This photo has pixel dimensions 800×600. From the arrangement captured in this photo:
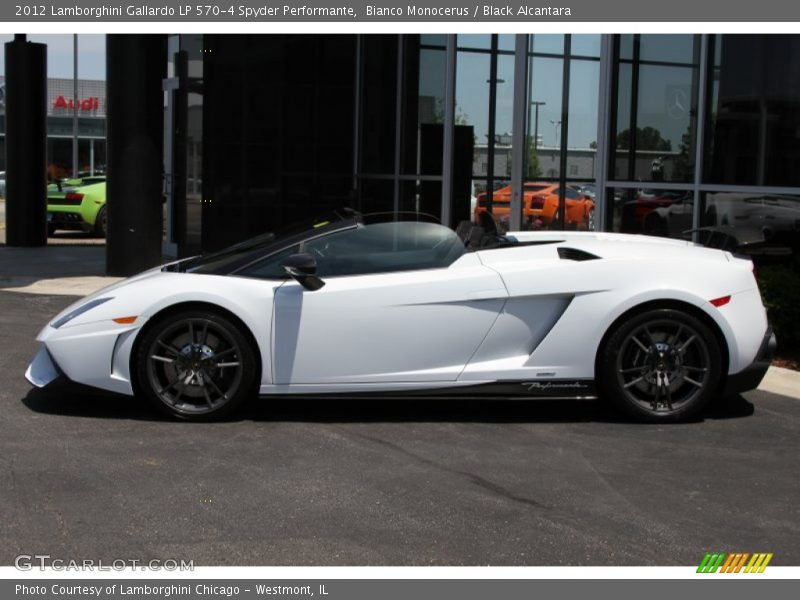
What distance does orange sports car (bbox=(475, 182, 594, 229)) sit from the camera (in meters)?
12.1

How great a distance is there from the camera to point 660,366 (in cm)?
602

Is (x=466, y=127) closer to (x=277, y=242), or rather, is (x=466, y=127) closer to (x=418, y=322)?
(x=277, y=242)

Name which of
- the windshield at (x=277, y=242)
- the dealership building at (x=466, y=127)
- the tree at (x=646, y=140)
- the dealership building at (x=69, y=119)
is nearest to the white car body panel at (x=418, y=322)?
the windshield at (x=277, y=242)

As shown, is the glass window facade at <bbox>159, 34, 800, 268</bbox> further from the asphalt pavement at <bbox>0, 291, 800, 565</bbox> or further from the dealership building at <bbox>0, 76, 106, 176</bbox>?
the dealership building at <bbox>0, 76, 106, 176</bbox>

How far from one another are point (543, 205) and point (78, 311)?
7.78 metres

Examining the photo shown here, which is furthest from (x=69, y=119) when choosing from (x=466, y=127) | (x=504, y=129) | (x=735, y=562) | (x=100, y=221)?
(x=735, y=562)

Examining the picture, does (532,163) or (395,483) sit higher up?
(532,163)

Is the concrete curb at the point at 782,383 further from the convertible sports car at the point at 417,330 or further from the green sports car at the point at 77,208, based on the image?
the green sports car at the point at 77,208

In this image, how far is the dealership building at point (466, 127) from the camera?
31.4 feet

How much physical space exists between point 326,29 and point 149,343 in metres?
9.11

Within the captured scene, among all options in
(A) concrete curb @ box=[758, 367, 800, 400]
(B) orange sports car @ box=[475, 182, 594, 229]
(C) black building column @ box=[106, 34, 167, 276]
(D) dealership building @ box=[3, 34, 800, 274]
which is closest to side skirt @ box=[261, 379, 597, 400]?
(A) concrete curb @ box=[758, 367, 800, 400]

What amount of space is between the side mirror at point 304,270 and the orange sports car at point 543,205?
6.29 m

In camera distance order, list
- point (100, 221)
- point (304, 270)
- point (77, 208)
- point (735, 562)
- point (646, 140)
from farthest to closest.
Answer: point (100, 221) < point (77, 208) < point (646, 140) < point (304, 270) < point (735, 562)
